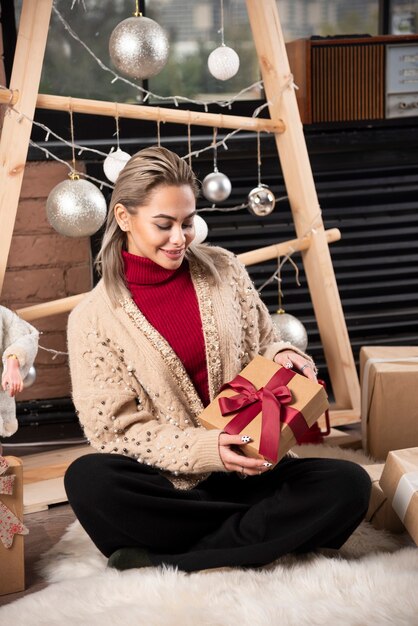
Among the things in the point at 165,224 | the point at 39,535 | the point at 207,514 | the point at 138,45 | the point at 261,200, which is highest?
the point at 138,45

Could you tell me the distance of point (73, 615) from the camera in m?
1.54

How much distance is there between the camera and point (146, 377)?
177 centimetres

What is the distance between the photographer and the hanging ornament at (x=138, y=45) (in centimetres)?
208

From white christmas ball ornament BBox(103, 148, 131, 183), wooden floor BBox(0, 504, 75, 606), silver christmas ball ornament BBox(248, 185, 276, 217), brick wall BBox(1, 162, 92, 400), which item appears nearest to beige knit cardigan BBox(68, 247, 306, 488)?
wooden floor BBox(0, 504, 75, 606)

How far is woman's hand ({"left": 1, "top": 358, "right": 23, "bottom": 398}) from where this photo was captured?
6.05 ft

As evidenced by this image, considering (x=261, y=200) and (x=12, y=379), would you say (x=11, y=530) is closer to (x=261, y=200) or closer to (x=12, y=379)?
(x=12, y=379)

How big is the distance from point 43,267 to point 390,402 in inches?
43.5

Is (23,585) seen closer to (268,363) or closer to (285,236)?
(268,363)

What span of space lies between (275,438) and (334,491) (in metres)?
0.20

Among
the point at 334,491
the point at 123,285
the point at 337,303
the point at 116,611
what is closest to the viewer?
the point at 116,611

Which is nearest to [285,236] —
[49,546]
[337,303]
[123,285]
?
[337,303]

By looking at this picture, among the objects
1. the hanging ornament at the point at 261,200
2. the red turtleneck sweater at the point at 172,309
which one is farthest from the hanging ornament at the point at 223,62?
the red turtleneck sweater at the point at 172,309

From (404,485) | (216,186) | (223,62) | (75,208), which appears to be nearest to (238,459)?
(404,485)

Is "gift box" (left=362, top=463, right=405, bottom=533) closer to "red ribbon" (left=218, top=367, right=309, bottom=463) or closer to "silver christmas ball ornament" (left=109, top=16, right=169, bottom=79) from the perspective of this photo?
"red ribbon" (left=218, top=367, right=309, bottom=463)
